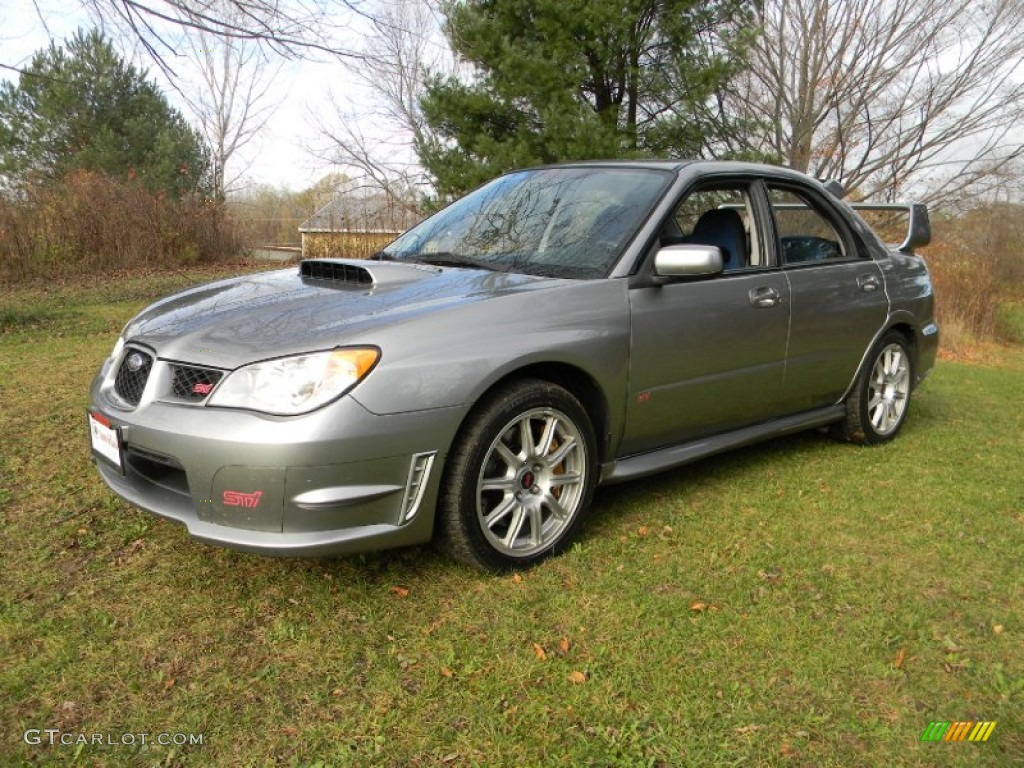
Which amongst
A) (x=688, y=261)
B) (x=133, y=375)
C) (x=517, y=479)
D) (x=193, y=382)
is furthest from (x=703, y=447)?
(x=133, y=375)

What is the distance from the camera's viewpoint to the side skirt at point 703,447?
11.0 feet

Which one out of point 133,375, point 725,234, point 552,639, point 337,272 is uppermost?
point 725,234

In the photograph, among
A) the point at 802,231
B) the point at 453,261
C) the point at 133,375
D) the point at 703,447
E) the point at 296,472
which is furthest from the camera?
the point at 802,231

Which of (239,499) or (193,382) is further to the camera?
(193,382)

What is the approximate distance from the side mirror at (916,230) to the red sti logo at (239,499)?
4506 millimetres

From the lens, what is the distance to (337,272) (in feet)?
11.0

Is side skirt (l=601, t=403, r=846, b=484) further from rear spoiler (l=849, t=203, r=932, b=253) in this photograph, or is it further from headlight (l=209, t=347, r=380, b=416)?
rear spoiler (l=849, t=203, r=932, b=253)

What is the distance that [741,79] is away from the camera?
1648 cm

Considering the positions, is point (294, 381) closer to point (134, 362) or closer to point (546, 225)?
point (134, 362)

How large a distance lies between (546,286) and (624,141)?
1038cm

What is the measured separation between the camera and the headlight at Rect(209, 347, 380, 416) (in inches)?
Result: 96.7

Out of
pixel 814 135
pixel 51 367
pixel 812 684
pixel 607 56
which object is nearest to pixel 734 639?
pixel 812 684

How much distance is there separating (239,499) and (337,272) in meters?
1.23

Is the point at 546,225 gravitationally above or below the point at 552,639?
above
